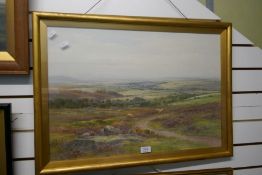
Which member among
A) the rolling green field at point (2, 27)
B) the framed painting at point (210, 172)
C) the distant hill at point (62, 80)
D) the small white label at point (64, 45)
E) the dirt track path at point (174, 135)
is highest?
the rolling green field at point (2, 27)

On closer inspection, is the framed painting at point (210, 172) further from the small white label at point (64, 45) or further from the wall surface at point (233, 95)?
the small white label at point (64, 45)

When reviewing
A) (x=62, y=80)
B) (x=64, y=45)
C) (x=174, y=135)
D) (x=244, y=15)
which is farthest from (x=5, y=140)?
(x=244, y=15)

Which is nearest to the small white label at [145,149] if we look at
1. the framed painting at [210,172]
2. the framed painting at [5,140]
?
the framed painting at [210,172]

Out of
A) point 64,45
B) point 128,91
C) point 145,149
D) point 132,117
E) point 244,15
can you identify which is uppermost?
point 244,15

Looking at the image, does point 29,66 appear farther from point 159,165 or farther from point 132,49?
point 159,165

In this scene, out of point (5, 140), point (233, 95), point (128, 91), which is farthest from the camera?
point (233, 95)

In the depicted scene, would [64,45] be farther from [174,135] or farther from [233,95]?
[233,95]

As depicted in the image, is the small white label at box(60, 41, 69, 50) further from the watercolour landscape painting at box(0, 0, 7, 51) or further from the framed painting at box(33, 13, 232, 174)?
the watercolour landscape painting at box(0, 0, 7, 51)
